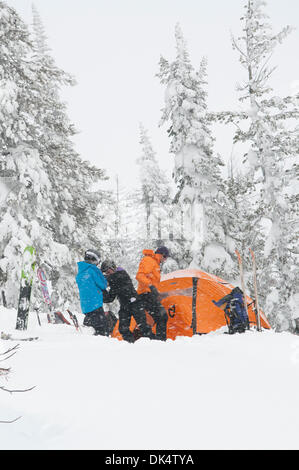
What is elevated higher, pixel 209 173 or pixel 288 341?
pixel 209 173

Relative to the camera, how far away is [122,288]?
20.8ft

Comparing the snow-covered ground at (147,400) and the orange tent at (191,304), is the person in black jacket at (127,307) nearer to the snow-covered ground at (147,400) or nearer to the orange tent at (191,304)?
the orange tent at (191,304)

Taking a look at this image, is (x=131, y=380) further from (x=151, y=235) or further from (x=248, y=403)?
(x=151, y=235)

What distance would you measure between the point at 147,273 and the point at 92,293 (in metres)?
1.03

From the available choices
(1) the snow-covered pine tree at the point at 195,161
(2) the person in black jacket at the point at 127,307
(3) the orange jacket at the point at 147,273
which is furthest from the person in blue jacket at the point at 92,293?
(1) the snow-covered pine tree at the point at 195,161

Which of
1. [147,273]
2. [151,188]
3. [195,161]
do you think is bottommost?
[147,273]

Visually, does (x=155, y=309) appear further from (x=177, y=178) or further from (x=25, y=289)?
(x=177, y=178)

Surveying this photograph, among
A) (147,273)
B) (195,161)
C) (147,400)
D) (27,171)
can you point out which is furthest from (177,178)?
(147,400)

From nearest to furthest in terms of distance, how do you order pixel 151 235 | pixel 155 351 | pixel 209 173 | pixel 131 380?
1. pixel 131 380
2. pixel 155 351
3. pixel 209 173
4. pixel 151 235

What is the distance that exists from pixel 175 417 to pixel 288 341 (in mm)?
3228

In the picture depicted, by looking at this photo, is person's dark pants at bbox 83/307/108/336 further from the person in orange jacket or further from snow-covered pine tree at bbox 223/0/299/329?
snow-covered pine tree at bbox 223/0/299/329

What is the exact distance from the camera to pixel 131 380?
3123mm
